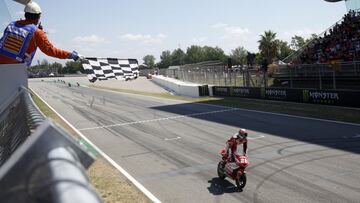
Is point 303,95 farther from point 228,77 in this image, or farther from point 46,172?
point 46,172

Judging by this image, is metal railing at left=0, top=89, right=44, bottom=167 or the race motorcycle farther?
the race motorcycle

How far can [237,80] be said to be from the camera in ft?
109

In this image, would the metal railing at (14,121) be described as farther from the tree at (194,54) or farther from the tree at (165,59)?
the tree at (165,59)

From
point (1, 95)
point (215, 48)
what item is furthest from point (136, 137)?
point (215, 48)

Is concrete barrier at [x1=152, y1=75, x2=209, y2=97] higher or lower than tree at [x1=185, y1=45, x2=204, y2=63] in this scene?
lower

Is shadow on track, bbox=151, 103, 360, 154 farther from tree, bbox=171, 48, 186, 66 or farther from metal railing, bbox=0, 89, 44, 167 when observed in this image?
tree, bbox=171, 48, 186, 66

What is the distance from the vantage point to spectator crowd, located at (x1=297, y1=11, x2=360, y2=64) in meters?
29.4

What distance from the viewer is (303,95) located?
2411cm

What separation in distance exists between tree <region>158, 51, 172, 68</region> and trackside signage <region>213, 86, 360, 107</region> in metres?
142

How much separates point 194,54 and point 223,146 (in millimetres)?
153420

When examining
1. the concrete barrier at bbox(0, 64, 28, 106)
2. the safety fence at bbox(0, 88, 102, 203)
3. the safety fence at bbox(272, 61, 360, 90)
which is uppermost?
the concrete barrier at bbox(0, 64, 28, 106)

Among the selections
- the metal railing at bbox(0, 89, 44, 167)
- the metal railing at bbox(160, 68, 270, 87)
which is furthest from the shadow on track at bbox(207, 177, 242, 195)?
the metal railing at bbox(160, 68, 270, 87)

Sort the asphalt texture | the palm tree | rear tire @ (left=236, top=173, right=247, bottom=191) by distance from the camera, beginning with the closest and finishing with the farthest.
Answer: the asphalt texture < rear tire @ (left=236, top=173, right=247, bottom=191) < the palm tree

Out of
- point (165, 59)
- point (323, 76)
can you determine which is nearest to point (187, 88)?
point (323, 76)
